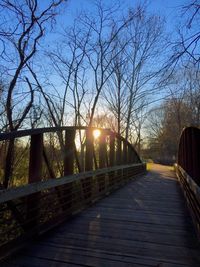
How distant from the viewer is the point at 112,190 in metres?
8.73

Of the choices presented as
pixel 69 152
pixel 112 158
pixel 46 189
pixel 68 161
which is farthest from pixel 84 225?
pixel 112 158

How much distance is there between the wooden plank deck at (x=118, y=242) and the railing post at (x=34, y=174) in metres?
0.27

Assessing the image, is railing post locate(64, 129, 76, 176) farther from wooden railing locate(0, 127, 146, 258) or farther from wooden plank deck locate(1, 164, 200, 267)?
wooden plank deck locate(1, 164, 200, 267)

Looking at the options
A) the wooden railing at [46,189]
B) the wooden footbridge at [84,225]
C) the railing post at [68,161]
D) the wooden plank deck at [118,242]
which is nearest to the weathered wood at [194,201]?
the wooden footbridge at [84,225]

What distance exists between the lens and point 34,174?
409 cm

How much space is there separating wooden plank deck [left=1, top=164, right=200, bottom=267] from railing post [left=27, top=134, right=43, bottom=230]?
27 cm

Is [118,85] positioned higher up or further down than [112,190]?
higher up

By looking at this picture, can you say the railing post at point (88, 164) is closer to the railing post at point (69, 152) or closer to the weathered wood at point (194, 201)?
the railing post at point (69, 152)

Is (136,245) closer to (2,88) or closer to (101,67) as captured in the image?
(2,88)

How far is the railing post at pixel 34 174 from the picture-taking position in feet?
13.2

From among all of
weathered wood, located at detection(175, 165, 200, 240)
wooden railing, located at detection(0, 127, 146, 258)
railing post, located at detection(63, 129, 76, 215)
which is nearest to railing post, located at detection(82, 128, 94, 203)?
wooden railing, located at detection(0, 127, 146, 258)

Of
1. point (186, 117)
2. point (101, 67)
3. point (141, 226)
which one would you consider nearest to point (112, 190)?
point (141, 226)

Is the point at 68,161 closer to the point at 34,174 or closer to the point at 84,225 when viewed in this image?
the point at 84,225

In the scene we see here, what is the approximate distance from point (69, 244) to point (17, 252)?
62cm
